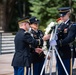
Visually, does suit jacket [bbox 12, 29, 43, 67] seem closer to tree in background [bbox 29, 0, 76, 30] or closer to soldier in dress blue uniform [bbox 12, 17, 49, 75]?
soldier in dress blue uniform [bbox 12, 17, 49, 75]

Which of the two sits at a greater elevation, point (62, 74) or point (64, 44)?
point (64, 44)

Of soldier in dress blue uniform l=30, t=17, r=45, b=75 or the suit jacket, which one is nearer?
the suit jacket

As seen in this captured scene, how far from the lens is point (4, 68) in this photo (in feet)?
36.8

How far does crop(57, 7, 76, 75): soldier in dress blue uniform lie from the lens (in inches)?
Answer: 235

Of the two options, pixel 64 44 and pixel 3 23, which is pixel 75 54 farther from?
pixel 3 23

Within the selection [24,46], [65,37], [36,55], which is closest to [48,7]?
[36,55]

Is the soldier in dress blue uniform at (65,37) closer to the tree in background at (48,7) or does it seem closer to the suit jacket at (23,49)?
the suit jacket at (23,49)

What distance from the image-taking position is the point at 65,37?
608 centimetres

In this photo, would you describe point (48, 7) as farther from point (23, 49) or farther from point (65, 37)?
point (65, 37)

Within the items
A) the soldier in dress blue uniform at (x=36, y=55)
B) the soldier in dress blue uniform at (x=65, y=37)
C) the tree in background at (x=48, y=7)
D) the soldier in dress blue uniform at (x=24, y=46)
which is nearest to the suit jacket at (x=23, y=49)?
the soldier in dress blue uniform at (x=24, y=46)

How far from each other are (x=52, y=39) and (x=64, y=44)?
24 centimetres

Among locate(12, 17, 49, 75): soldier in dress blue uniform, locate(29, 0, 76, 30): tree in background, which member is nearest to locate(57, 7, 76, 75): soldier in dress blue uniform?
locate(12, 17, 49, 75): soldier in dress blue uniform

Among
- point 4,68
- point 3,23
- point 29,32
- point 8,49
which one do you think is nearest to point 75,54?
point 29,32

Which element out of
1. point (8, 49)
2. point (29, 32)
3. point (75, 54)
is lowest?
point (8, 49)
